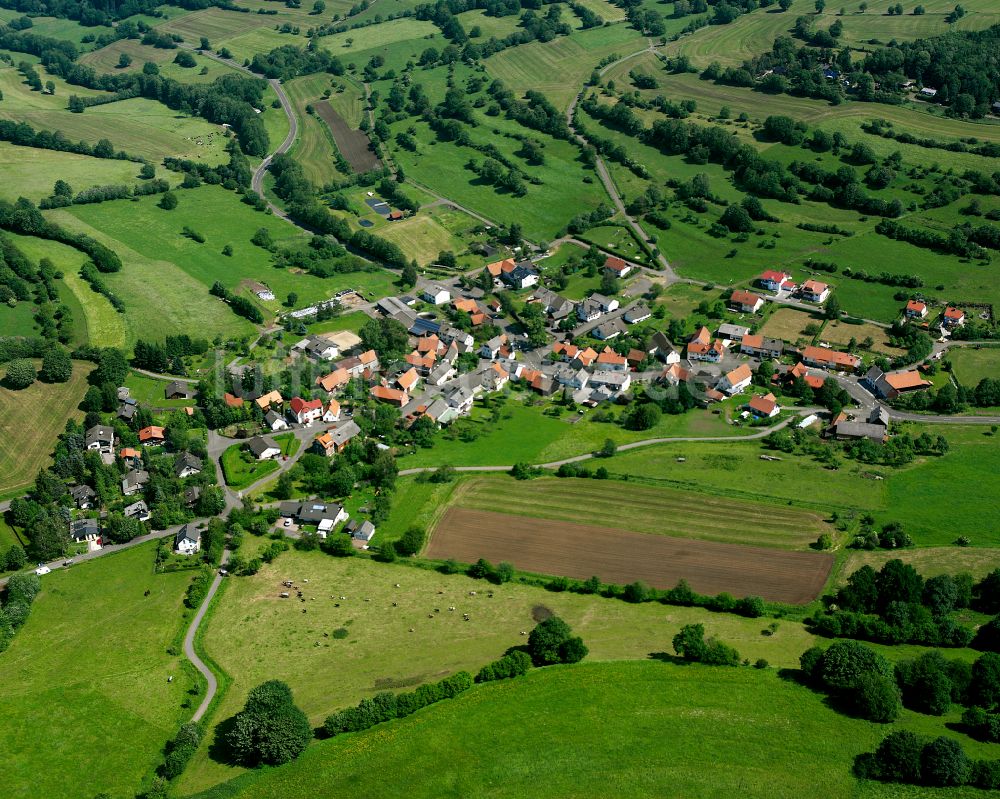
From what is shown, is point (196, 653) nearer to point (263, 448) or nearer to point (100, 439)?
point (263, 448)

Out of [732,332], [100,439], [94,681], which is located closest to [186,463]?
[100,439]

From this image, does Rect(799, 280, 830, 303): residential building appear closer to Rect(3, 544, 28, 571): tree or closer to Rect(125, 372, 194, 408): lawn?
Rect(125, 372, 194, 408): lawn

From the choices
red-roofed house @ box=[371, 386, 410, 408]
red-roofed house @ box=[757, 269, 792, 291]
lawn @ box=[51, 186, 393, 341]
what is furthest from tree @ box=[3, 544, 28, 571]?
red-roofed house @ box=[757, 269, 792, 291]

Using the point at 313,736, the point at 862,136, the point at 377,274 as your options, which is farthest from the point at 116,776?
the point at 862,136

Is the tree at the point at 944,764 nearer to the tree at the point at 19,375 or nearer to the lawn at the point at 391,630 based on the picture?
the lawn at the point at 391,630

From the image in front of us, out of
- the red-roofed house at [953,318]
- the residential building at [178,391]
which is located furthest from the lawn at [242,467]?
the red-roofed house at [953,318]

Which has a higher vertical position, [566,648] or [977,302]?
[977,302]

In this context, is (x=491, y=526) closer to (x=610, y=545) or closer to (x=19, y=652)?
(x=610, y=545)
